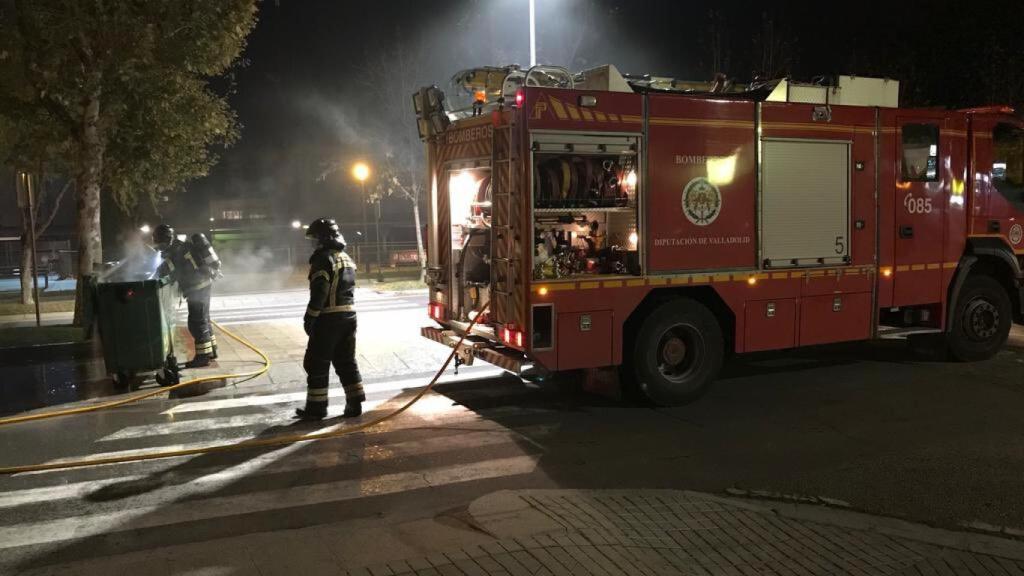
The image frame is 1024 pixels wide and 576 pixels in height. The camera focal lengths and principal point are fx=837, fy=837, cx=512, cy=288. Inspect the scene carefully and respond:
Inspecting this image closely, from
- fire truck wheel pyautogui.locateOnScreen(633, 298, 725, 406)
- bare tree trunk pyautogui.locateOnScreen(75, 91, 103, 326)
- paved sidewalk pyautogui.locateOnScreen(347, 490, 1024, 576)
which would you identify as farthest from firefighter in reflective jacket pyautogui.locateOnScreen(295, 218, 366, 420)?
bare tree trunk pyautogui.locateOnScreen(75, 91, 103, 326)

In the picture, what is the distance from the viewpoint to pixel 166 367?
9.02 meters

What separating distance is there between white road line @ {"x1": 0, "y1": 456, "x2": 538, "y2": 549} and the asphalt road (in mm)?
18

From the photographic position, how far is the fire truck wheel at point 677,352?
7.73 meters

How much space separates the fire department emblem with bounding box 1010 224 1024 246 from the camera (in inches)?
393

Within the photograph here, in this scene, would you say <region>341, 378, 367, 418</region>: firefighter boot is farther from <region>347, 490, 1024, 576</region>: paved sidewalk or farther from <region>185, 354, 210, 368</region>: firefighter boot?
<region>185, 354, 210, 368</region>: firefighter boot

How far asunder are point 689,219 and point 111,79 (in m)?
9.39

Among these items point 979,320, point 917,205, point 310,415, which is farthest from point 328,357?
point 979,320

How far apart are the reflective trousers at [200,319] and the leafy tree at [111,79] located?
13.7 feet

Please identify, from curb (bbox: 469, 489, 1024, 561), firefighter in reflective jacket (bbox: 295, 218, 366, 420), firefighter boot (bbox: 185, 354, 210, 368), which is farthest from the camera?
firefighter boot (bbox: 185, 354, 210, 368)

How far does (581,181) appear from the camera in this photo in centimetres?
757

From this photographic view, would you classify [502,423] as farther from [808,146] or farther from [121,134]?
[121,134]

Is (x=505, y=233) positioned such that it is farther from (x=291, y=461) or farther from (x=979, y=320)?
(x=979, y=320)

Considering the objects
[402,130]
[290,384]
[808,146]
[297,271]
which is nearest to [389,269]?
[297,271]

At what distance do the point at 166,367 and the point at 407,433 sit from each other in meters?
3.45
